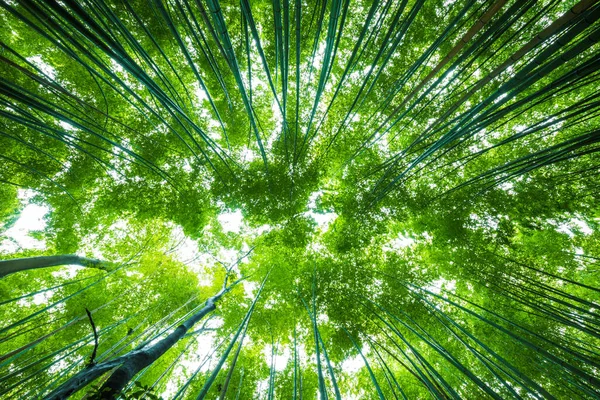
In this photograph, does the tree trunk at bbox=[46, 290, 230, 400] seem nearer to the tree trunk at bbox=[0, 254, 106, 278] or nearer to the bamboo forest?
the bamboo forest

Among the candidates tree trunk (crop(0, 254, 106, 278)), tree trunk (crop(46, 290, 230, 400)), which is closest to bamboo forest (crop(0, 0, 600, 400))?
tree trunk (crop(0, 254, 106, 278))

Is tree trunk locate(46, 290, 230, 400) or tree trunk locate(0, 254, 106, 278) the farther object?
tree trunk locate(0, 254, 106, 278)

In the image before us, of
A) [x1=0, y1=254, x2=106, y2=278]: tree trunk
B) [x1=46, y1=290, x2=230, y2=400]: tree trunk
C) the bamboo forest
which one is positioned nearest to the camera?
[x1=46, y1=290, x2=230, y2=400]: tree trunk

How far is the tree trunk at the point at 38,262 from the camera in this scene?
330cm

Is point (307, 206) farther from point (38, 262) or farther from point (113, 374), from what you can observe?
point (38, 262)

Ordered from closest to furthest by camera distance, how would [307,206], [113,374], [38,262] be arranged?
[113,374]
[38,262]
[307,206]

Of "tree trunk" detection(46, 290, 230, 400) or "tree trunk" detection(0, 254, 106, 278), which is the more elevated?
"tree trunk" detection(0, 254, 106, 278)

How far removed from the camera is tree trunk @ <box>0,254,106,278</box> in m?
3.30

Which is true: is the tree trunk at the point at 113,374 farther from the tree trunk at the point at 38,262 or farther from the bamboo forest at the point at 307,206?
the tree trunk at the point at 38,262

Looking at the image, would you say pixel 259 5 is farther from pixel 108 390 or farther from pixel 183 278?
A: pixel 183 278

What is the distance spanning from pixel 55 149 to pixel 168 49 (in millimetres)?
2924

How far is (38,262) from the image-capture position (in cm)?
374

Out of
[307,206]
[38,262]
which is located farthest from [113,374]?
[307,206]

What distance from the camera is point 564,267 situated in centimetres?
469
